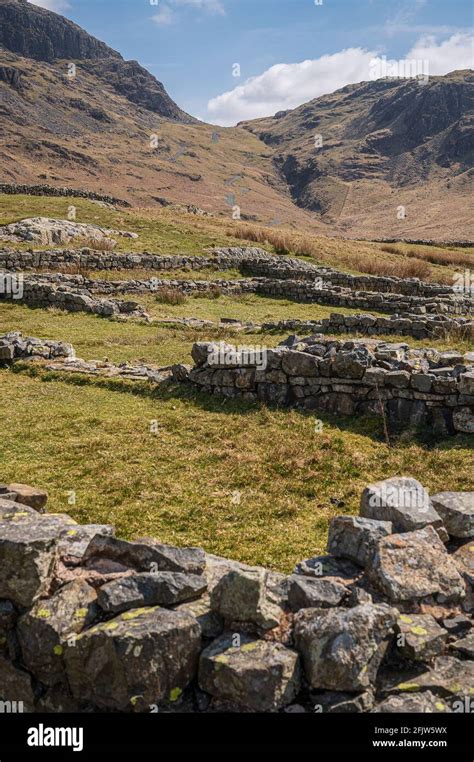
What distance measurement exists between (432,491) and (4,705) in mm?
6804

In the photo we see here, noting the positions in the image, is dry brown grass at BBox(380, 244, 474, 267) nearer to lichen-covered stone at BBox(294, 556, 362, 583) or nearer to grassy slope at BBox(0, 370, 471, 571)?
grassy slope at BBox(0, 370, 471, 571)

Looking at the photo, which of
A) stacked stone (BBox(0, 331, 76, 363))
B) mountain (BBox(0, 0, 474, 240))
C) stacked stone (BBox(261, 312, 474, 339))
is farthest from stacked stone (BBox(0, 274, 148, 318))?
mountain (BBox(0, 0, 474, 240))

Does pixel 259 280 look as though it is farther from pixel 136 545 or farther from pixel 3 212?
pixel 136 545

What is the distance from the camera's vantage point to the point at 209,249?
41281 mm

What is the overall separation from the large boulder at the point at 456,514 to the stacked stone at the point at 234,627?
0.55m

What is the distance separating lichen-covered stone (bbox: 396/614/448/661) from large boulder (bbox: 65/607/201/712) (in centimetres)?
167

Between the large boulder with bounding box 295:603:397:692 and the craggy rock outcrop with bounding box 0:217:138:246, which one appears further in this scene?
the craggy rock outcrop with bounding box 0:217:138:246

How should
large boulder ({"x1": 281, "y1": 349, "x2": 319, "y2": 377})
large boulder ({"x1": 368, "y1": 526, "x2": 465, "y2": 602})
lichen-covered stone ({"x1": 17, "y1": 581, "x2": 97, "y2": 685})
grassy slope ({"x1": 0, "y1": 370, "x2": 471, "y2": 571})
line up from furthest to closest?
large boulder ({"x1": 281, "y1": 349, "x2": 319, "y2": 377}) → grassy slope ({"x1": 0, "y1": 370, "x2": 471, "y2": 571}) → large boulder ({"x1": 368, "y1": 526, "x2": 465, "y2": 602}) → lichen-covered stone ({"x1": 17, "y1": 581, "x2": 97, "y2": 685})

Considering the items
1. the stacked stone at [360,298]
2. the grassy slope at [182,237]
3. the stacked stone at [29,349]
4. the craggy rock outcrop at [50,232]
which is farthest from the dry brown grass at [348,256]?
the stacked stone at [29,349]

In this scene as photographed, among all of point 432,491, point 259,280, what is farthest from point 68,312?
point 432,491

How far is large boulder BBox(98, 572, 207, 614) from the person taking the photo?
5.02 metres

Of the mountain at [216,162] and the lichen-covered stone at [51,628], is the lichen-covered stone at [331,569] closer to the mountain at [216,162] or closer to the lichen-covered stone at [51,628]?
the lichen-covered stone at [51,628]

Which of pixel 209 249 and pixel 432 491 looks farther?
pixel 209 249
